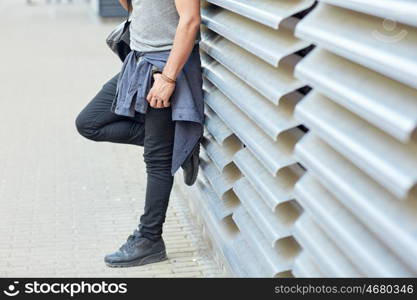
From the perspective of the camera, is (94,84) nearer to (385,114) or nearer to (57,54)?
(57,54)

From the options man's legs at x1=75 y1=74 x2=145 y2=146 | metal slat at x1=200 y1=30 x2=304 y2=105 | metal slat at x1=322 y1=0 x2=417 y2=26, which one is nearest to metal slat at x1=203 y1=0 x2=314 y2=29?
metal slat at x1=200 y1=30 x2=304 y2=105

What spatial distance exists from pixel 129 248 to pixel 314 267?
180cm

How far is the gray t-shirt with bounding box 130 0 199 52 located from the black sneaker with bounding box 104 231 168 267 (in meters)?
1.08

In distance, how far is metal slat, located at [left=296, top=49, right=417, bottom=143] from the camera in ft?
6.62

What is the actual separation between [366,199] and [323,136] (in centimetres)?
32

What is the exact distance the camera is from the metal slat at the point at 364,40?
6.64ft

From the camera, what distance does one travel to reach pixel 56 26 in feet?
58.6

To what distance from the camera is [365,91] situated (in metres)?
2.25

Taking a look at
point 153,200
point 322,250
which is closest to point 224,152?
point 153,200

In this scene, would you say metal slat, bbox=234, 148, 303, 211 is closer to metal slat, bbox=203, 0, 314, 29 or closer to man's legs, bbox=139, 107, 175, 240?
metal slat, bbox=203, 0, 314, 29

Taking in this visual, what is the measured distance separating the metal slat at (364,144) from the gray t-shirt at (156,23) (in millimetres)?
1440

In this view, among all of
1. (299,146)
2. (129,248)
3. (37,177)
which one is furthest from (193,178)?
(37,177)

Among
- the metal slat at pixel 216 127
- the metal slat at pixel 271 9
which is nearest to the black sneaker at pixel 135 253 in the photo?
the metal slat at pixel 216 127

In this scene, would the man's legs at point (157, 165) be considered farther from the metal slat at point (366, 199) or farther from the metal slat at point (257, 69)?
the metal slat at point (366, 199)
